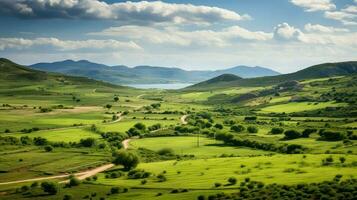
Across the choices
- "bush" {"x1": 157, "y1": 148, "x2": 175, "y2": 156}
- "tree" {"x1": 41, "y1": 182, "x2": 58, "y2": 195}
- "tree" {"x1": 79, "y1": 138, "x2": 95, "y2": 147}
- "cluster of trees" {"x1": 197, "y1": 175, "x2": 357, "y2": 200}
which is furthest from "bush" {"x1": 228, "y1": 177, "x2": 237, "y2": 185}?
"tree" {"x1": 79, "y1": 138, "x2": 95, "y2": 147}

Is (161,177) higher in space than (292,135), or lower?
lower

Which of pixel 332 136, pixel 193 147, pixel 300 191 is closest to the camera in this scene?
pixel 300 191

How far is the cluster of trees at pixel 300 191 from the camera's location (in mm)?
88312

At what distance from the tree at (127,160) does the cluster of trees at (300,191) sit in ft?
160

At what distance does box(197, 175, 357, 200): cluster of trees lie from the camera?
290 ft

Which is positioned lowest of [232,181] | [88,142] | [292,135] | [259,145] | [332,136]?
[232,181]

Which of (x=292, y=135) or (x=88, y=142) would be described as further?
(x=88, y=142)

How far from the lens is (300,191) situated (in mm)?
92625

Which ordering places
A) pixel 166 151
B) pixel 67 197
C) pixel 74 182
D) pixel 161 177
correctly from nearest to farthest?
pixel 67 197
pixel 161 177
pixel 74 182
pixel 166 151

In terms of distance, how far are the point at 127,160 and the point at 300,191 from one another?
212ft

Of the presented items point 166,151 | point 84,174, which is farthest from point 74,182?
point 166,151

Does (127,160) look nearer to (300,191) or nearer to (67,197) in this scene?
(67,197)

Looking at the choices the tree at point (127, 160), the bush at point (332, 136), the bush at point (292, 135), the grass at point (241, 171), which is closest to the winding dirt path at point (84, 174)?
the tree at point (127, 160)

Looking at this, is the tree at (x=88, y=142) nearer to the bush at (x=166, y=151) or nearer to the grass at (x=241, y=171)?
the bush at (x=166, y=151)
